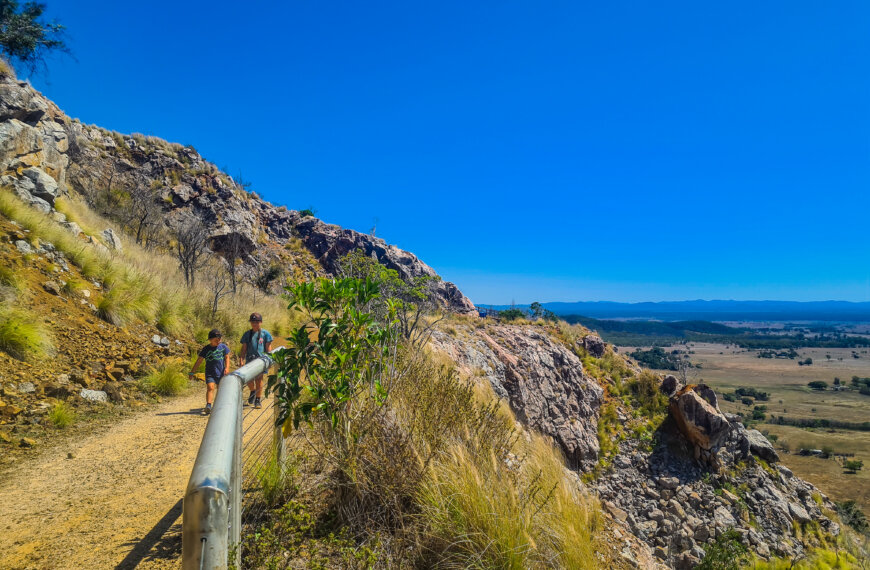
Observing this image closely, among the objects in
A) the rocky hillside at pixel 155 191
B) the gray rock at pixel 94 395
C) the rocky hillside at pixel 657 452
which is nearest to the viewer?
the gray rock at pixel 94 395

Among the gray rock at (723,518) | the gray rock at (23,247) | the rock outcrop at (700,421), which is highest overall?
the gray rock at (23,247)

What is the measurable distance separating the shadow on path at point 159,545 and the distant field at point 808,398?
27.3 m

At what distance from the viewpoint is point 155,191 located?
2650cm

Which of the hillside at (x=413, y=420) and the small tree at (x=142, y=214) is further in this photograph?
the small tree at (x=142, y=214)

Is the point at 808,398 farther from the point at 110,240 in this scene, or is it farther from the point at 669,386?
the point at 110,240

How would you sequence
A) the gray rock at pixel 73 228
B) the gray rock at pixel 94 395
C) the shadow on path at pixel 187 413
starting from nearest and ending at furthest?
the gray rock at pixel 94 395 → the shadow on path at pixel 187 413 → the gray rock at pixel 73 228

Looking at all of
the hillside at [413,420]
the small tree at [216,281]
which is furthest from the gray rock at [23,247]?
the small tree at [216,281]

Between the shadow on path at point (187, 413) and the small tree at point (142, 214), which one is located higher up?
the small tree at point (142, 214)

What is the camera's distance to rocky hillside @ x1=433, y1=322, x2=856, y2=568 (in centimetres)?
1220

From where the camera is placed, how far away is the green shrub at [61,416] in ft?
16.7

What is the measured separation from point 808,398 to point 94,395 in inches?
4165

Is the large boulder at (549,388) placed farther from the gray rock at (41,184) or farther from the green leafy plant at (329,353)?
the gray rock at (41,184)

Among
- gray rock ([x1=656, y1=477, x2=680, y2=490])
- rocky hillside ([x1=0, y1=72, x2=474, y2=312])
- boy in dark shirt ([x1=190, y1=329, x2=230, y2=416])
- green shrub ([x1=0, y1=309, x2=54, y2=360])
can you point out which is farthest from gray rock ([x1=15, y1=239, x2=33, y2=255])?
gray rock ([x1=656, y1=477, x2=680, y2=490])

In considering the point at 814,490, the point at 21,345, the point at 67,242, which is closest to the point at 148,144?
the point at 67,242
